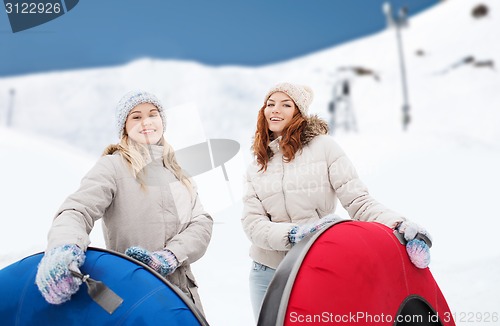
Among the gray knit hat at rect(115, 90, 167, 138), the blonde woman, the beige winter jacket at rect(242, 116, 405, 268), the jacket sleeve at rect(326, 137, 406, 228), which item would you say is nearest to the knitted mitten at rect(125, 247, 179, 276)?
the blonde woman

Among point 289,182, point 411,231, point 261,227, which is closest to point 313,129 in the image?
point 289,182

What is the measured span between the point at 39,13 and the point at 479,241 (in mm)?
4315

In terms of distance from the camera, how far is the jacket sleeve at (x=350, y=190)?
1895 mm

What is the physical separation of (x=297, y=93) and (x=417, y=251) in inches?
31.7

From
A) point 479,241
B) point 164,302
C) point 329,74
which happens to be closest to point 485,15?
point 329,74

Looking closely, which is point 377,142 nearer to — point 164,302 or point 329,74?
point 164,302

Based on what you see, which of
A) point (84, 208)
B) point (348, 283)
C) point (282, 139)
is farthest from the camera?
point (282, 139)

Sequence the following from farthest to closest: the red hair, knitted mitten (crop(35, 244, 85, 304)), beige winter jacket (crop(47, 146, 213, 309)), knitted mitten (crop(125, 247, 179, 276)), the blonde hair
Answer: the red hair
the blonde hair
beige winter jacket (crop(47, 146, 213, 309))
knitted mitten (crop(125, 247, 179, 276))
knitted mitten (crop(35, 244, 85, 304))

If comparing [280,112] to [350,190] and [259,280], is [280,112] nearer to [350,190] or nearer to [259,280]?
[350,190]

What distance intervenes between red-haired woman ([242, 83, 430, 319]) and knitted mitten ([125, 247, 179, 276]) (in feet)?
1.19

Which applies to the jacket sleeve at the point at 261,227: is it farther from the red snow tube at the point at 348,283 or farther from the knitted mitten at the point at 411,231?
the knitted mitten at the point at 411,231

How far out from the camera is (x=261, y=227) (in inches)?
76.2

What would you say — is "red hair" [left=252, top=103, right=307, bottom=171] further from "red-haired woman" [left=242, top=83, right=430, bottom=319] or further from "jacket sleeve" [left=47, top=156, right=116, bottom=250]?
"jacket sleeve" [left=47, top=156, right=116, bottom=250]

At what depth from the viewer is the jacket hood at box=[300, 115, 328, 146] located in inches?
81.9
